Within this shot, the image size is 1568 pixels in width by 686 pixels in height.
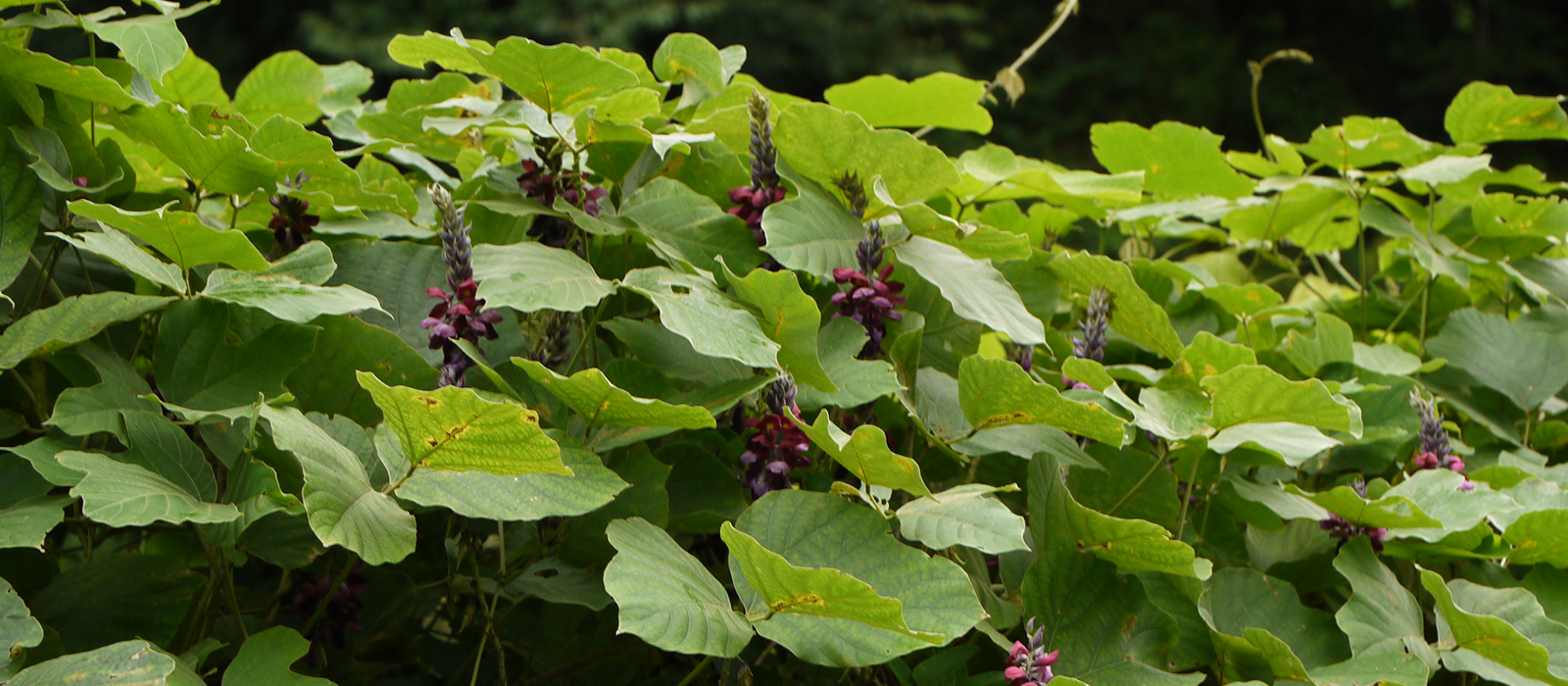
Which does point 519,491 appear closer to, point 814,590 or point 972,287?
point 814,590

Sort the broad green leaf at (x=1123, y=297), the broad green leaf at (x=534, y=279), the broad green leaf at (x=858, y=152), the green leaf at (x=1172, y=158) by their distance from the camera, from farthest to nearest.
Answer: the green leaf at (x=1172, y=158) → the broad green leaf at (x=1123, y=297) → the broad green leaf at (x=858, y=152) → the broad green leaf at (x=534, y=279)

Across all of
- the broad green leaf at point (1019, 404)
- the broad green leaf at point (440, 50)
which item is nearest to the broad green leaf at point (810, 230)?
the broad green leaf at point (1019, 404)

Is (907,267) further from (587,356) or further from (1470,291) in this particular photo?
(1470,291)

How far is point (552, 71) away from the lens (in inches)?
29.5

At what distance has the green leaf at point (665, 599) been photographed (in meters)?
0.55

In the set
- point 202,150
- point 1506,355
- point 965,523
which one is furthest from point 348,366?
point 1506,355

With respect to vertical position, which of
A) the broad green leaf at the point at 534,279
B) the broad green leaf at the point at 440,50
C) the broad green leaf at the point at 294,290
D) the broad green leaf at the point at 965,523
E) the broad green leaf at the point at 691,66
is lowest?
the broad green leaf at the point at 965,523

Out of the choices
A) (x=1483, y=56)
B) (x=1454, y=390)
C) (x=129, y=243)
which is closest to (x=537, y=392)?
(x=129, y=243)

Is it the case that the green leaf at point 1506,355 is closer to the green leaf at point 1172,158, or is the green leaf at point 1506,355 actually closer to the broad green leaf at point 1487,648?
the green leaf at point 1172,158

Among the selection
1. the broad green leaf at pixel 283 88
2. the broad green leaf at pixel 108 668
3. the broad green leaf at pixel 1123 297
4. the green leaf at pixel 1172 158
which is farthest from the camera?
the green leaf at pixel 1172 158

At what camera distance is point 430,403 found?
A: 1.84 ft

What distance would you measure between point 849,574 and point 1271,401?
35 cm

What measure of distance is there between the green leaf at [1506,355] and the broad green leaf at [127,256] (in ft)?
3.91

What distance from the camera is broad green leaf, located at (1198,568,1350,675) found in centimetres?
81
